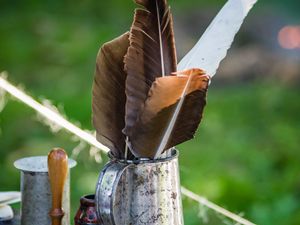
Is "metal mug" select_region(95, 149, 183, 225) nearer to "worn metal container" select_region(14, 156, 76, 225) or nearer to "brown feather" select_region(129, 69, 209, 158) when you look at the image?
"brown feather" select_region(129, 69, 209, 158)

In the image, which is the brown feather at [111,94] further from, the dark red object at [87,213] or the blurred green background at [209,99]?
the blurred green background at [209,99]

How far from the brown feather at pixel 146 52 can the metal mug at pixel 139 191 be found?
0.06m

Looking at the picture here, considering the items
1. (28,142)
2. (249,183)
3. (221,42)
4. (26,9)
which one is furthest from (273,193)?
(26,9)

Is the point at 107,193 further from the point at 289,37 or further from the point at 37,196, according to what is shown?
the point at 289,37

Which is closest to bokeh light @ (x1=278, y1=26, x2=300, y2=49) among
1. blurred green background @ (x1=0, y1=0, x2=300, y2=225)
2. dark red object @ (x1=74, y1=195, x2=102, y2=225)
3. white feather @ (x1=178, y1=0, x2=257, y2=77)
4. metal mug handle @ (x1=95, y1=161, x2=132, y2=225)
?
blurred green background @ (x1=0, y1=0, x2=300, y2=225)

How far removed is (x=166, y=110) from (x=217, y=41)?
0.23 meters

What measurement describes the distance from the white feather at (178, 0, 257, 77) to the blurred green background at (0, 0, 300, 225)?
1267 millimetres

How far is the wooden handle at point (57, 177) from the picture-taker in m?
1.38

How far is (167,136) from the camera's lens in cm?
130

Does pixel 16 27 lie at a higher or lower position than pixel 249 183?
higher

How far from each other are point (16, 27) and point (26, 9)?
56 centimetres

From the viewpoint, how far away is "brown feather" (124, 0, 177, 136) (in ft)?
4.27

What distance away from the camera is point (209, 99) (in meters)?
5.00

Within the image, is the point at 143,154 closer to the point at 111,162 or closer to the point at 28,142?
the point at 111,162
